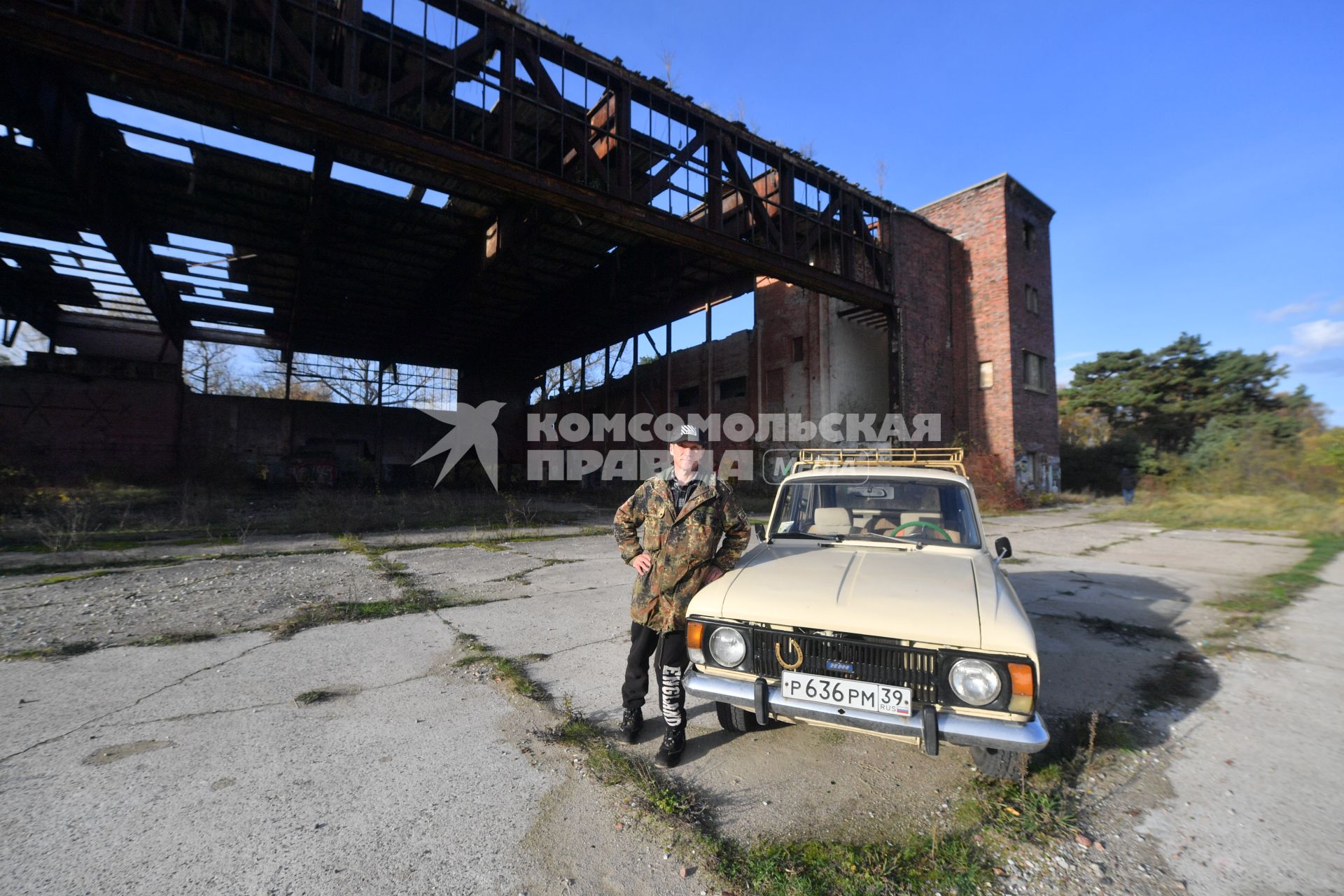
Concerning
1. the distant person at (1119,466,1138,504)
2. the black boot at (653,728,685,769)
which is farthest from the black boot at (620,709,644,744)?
the distant person at (1119,466,1138,504)

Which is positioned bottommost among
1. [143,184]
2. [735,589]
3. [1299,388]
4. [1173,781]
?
[1173,781]

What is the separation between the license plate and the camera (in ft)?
7.75

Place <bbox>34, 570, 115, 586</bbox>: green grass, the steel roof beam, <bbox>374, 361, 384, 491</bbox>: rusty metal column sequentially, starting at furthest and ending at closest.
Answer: <bbox>374, 361, 384, 491</bbox>: rusty metal column, the steel roof beam, <bbox>34, 570, 115, 586</bbox>: green grass

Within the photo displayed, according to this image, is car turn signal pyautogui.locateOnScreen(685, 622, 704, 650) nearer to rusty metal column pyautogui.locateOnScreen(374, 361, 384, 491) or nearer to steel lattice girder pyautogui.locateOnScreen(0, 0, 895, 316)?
steel lattice girder pyautogui.locateOnScreen(0, 0, 895, 316)

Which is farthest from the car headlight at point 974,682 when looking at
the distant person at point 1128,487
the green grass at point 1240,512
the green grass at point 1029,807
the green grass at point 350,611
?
the distant person at point 1128,487

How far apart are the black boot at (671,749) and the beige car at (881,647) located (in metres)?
0.32

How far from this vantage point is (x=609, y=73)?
34.1 ft

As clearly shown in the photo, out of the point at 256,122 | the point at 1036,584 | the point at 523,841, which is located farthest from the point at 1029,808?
the point at 256,122

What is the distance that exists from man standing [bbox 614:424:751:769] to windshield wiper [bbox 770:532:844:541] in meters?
0.78

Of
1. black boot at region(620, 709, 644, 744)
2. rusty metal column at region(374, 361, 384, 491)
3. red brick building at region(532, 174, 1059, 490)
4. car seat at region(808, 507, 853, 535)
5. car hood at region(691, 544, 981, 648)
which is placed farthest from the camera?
rusty metal column at region(374, 361, 384, 491)

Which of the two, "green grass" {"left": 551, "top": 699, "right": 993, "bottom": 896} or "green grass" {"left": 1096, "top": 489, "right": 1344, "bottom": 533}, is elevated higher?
"green grass" {"left": 1096, "top": 489, "right": 1344, "bottom": 533}

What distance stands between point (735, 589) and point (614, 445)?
2502cm

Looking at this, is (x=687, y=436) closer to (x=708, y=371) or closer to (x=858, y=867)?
(x=858, y=867)

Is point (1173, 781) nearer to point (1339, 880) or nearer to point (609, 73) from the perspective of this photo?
point (1339, 880)
